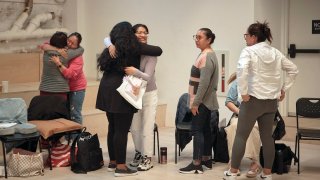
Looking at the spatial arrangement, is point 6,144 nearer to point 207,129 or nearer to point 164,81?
point 207,129

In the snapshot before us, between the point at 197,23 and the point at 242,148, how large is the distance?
3208mm

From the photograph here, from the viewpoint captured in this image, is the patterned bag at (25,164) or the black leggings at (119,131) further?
the patterned bag at (25,164)

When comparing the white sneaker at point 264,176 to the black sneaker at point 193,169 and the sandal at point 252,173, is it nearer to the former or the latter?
the sandal at point 252,173

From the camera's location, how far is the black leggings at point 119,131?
541 cm

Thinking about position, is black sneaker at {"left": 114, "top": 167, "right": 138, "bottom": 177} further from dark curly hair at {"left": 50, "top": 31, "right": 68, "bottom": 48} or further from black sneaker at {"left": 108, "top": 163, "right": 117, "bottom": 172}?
dark curly hair at {"left": 50, "top": 31, "right": 68, "bottom": 48}

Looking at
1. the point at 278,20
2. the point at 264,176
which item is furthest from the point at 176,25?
the point at 264,176

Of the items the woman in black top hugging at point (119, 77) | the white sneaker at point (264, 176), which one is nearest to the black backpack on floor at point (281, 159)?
the white sneaker at point (264, 176)

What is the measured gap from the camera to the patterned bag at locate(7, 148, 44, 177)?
5609mm

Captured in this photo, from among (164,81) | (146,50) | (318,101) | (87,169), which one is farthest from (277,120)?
(164,81)

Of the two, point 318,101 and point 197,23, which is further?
point 197,23

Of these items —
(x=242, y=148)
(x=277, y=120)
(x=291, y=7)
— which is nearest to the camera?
(x=242, y=148)

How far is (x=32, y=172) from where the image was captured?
567 cm

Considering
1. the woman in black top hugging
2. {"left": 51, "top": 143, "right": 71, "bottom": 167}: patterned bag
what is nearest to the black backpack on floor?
the woman in black top hugging

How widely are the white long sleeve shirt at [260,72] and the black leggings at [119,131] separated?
1.15 m
